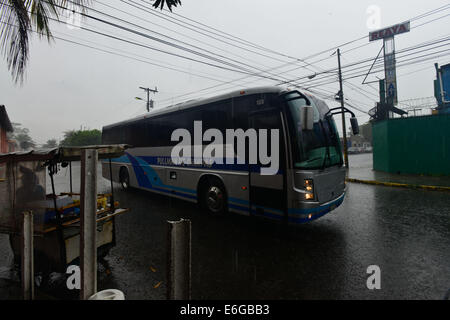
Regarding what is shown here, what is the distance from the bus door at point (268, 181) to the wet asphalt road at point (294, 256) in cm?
56

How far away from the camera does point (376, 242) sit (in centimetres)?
433

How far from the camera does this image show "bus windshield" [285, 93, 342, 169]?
174 inches

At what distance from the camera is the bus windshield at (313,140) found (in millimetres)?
4422

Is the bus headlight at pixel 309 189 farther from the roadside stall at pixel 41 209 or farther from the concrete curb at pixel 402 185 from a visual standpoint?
the concrete curb at pixel 402 185

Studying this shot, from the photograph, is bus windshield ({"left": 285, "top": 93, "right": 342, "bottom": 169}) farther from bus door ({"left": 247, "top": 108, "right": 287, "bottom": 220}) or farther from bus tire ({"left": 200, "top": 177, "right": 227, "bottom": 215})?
bus tire ({"left": 200, "top": 177, "right": 227, "bottom": 215})

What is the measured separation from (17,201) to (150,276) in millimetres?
2158

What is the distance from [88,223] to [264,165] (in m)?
3.47

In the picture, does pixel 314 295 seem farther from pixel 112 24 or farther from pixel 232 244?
pixel 112 24

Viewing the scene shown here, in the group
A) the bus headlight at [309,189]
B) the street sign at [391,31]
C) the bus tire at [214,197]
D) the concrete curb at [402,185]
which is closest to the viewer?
the bus headlight at [309,189]

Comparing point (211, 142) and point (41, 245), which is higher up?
point (211, 142)

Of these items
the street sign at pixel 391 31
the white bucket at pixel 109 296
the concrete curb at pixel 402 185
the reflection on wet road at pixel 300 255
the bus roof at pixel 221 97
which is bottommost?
the reflection on wet road at pixel 300 255

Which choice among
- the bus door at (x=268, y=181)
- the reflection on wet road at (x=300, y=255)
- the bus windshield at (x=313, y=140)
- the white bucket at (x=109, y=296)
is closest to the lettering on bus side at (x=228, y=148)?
the bus door at (x=268, y=181)

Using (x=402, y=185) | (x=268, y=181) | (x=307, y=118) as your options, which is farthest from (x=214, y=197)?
(x=402, y=185)
